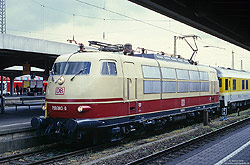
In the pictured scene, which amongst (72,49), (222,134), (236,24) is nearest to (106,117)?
(236,24)

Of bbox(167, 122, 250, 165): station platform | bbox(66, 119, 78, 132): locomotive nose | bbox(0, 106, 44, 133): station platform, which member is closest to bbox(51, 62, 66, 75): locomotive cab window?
bbox(66, 119, 78, 132): locomotive nose

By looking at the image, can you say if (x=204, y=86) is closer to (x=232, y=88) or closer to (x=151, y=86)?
(x=151, y=86)

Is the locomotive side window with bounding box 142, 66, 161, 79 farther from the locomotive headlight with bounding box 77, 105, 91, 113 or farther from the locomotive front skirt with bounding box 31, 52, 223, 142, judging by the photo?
the locomotive headlight with bounding box 77, 105, 91, 113

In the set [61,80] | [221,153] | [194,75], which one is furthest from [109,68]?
[194,75]

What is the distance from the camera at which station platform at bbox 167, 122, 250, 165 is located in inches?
334

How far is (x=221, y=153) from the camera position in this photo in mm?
9508

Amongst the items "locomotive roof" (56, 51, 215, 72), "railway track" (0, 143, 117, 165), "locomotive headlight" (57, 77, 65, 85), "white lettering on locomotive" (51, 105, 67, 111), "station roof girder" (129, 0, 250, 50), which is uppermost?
"station roof girder" (129, 0, 250, 50)

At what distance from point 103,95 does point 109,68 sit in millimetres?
1101

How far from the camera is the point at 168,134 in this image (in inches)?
539

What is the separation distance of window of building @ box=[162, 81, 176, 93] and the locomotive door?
2345mm

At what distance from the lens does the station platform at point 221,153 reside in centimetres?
849

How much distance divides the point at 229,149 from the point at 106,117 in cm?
471

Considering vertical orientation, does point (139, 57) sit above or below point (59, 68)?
above

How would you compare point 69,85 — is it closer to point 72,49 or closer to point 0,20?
point 72,49
